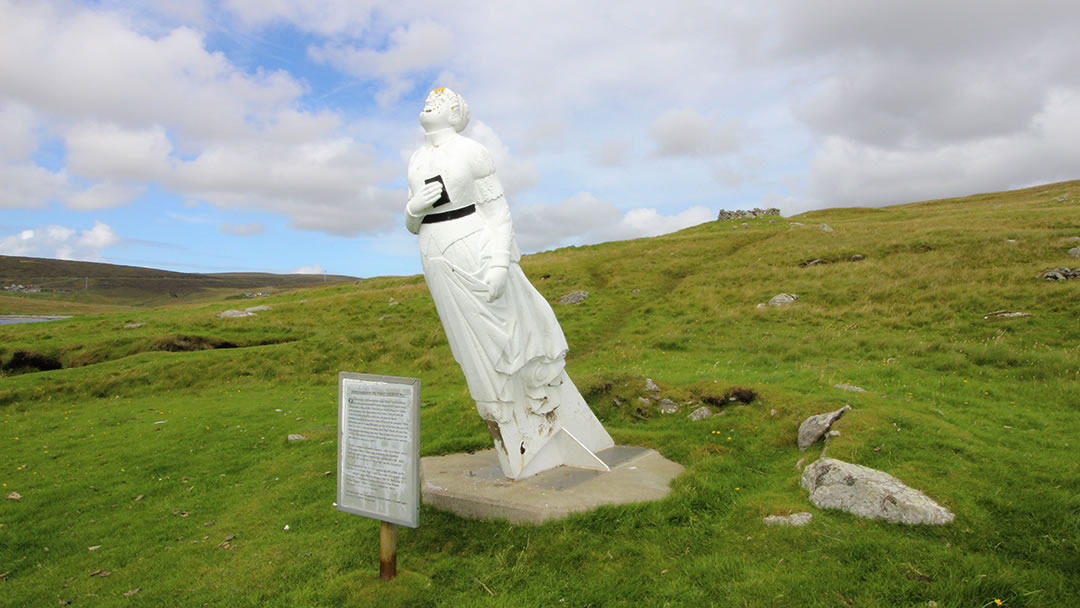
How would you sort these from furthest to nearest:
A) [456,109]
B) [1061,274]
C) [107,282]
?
[107,282] → [1061,274] → [456,109]

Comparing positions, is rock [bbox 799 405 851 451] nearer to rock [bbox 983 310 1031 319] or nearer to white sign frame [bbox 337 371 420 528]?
white sign frame [bbox 337 371 420 528]

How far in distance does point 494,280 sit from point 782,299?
17.5 metres

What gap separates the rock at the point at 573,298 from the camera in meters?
26.3

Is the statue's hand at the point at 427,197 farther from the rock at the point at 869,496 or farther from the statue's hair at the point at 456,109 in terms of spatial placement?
the rock at the point at 869,496

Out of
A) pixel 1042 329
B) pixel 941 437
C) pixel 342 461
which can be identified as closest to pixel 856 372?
pixel 941 437

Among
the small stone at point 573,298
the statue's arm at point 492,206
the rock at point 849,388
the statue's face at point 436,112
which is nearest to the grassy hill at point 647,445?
the rock at point 849,388

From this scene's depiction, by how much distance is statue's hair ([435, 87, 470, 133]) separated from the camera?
7016 mm

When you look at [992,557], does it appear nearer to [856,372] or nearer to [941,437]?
[941,437]

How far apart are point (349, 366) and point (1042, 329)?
18485mm

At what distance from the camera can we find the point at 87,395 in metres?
16.7

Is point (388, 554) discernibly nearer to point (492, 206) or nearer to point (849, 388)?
point (492, 206)

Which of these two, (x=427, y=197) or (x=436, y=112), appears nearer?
(x=427, y=197)

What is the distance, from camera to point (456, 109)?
705cm

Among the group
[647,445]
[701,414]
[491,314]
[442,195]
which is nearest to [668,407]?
[701,414]
